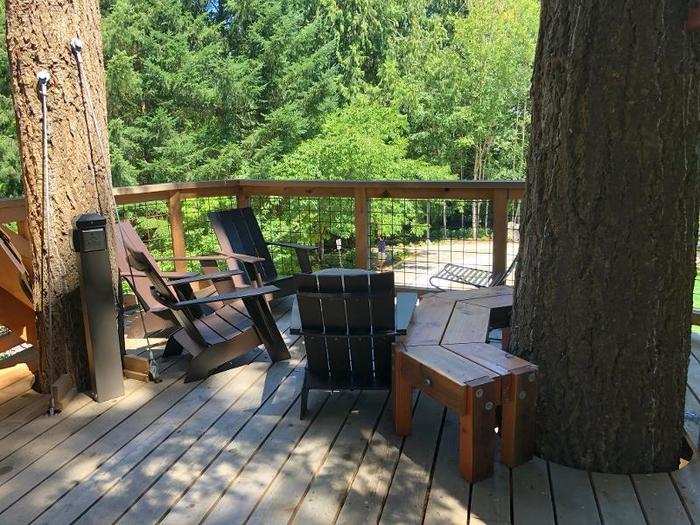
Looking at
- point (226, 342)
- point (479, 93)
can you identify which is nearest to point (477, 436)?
point (226, 342)

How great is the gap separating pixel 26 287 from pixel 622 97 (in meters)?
3.00

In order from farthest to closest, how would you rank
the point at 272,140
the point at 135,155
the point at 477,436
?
the point at 272,140
the point at 135,155
the point at 477,436

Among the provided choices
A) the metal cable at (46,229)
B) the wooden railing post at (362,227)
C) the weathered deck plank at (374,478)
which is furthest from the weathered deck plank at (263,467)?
the wooden railing post at (362,227)

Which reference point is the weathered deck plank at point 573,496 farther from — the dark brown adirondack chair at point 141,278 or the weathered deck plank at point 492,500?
the dark brown adirondack chair at point 141,278

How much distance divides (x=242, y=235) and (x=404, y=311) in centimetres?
194

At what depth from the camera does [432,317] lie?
3.01m

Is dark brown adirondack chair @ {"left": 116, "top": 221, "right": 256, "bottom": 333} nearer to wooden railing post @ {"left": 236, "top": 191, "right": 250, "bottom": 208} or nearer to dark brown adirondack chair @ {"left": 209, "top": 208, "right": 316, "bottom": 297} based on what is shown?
dark brown adirondack chair @ {"left": 209, "top": 208, "right": 316, "bottom": 297}

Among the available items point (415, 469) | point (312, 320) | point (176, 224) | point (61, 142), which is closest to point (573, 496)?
point (415, 469)

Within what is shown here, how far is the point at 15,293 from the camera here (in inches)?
129

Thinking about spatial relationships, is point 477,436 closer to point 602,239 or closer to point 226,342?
point 602,239

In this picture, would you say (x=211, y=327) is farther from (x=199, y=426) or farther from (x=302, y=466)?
Result: (x=302, y=466)

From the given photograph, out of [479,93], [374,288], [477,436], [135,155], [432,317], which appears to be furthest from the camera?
[479,93]

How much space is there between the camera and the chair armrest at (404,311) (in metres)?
2.76

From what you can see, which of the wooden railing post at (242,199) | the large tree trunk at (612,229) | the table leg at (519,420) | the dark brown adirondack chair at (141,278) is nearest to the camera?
the large tree trunk at (612,229)
